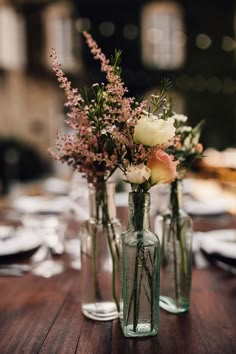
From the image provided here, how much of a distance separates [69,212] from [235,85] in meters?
10.7

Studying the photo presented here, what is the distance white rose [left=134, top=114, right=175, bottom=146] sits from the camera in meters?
1.04

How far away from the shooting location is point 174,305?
1295 millimetres

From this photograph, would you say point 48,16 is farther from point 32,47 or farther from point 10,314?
point 10,314

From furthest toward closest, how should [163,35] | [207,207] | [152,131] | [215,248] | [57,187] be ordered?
[163,35], [57,187], [207,207], [215,248], [152,131]

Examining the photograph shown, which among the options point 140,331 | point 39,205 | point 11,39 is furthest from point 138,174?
point 11,39

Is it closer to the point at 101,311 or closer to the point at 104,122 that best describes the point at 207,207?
the point at 101,311

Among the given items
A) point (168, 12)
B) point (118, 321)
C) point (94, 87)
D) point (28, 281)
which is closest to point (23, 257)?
point (28, 281)

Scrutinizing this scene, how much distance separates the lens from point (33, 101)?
11570 mm

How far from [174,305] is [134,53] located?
36.1ft

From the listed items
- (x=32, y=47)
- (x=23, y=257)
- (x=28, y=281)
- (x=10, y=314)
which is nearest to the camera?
(x=10, y=314)

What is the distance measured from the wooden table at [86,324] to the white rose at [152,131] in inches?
15.7

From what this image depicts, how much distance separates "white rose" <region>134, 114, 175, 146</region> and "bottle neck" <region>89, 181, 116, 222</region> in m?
0.25

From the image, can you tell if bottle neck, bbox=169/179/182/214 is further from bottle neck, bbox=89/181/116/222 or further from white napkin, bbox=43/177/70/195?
white napkin, bbox=43/177/70/195

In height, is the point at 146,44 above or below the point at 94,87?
above
